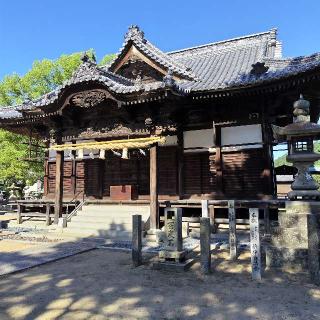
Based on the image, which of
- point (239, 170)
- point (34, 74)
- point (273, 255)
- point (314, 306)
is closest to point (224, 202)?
point (239, 170)

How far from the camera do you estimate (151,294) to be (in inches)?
233

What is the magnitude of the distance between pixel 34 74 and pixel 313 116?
22952mm

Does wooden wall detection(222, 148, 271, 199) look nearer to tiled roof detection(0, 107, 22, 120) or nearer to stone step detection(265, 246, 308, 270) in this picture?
stone step detection(265, 246, 308, 270)

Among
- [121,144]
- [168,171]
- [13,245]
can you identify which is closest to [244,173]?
[168,171]

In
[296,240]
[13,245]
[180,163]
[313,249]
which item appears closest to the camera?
[313,249]

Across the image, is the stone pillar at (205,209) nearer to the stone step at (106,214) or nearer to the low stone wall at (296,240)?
the stone step at (106,214)

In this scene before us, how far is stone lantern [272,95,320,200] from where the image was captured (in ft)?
27.6

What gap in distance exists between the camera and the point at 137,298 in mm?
5707

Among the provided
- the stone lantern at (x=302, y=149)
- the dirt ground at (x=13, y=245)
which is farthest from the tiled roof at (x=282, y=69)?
the dirt ground at (x=13, y=245)

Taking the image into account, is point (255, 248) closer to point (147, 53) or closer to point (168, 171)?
point (168, 171)

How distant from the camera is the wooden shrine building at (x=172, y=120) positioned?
1272 centimetres

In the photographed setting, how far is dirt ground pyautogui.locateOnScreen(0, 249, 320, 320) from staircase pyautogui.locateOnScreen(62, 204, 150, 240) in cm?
491

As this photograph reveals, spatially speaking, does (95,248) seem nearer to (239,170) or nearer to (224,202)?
(224,202)

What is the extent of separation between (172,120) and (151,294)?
9.54 m
